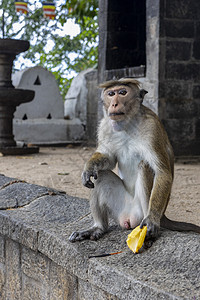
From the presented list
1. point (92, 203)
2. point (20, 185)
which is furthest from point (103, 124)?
point (20, 185)

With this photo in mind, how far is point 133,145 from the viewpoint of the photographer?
289cm

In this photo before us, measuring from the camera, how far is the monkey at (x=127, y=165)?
108 inches

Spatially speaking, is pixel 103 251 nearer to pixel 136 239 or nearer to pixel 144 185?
pixel 136 239

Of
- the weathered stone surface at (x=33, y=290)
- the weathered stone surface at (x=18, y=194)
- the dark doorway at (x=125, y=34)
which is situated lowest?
the weathered stone surface at (x=33, y=290)

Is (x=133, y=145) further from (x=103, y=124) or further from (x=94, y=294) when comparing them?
(x=94, y=294)

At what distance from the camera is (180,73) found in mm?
7566

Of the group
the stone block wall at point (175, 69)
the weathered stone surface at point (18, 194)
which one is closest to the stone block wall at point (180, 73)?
the stone block wall at point (175, 69)

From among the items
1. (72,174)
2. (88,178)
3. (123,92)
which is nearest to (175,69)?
(72,174)

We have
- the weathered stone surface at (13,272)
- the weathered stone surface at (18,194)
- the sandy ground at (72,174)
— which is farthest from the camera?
the sandy ground at (72,174)

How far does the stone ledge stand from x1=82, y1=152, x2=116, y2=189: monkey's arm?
328 mm

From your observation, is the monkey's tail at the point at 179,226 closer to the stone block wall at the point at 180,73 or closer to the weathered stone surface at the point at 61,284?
the weathered stone surface at the point at 61,284

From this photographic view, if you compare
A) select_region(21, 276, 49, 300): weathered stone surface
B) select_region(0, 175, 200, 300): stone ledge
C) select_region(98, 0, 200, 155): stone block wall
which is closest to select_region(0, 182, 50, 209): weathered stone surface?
select_region(0, 175, 200, 300): stone ledge

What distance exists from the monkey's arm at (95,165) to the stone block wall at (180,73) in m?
4.46

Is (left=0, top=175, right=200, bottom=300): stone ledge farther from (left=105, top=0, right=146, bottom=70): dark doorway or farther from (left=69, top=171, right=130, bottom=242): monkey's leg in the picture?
(left=105, top=0, right=146, bottom=70): dark doorway
